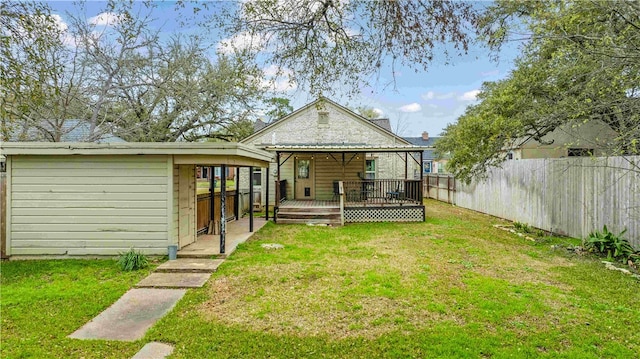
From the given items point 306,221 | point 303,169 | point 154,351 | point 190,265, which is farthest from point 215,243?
point 303,169

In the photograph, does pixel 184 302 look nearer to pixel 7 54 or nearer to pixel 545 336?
pixel 7 54

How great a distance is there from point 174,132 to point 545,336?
53.4 feet

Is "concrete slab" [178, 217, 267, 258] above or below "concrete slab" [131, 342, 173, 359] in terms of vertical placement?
above

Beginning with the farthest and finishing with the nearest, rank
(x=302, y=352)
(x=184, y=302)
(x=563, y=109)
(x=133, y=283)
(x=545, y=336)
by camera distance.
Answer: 1. (x=563, y=109)
2. (x=133, y=283)
3. (x=184, y=302)
4. (x=545, y=336)
5. (x=302, y=352)

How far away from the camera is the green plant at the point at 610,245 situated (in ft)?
22.7

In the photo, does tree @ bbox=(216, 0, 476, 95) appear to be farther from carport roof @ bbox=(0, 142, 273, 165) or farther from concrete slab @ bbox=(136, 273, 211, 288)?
concrete slab @ bbox=(136, 273, 211, 288)

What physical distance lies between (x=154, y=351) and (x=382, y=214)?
1014cm

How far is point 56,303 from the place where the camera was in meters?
4.83

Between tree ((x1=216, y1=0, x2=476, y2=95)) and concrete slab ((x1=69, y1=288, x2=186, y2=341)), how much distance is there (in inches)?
158

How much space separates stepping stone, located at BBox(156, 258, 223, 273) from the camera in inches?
252

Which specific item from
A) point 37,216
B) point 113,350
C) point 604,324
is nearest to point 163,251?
point 37,216

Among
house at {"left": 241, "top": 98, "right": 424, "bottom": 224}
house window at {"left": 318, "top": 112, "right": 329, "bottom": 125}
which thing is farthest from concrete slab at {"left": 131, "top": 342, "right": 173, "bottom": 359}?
house window at {"left": 318, "top": 112, "right": 329, "bottom": 125}

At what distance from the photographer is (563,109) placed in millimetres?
7984

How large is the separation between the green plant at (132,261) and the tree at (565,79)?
7.29 metres
